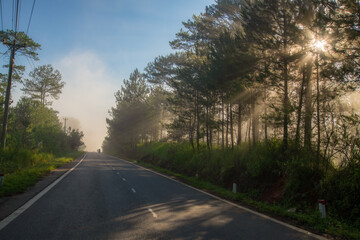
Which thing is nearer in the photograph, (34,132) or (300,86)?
(300,86)

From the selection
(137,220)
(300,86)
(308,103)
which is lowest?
(137,220)

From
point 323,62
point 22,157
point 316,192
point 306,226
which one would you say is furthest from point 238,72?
point 22,157

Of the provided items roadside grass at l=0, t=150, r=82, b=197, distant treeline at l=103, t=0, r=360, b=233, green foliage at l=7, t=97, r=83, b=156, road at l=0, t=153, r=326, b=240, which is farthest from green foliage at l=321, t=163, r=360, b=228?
green foliage at l=7, t=97, r=83, b=156

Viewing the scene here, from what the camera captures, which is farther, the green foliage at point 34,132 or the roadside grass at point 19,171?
the green foliage at point 34,132

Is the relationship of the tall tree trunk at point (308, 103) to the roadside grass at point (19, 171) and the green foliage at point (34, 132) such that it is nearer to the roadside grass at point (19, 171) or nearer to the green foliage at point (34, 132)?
the roadside grass at point (19, 171)

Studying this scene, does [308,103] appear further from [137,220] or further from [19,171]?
[19,171]

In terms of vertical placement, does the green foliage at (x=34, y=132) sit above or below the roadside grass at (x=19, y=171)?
above

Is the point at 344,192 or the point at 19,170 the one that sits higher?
the point at 344,192

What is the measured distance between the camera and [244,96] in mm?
17969

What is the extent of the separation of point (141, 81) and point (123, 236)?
55.8 metres

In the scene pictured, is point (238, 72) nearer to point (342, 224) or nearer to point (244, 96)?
point (244, 96)

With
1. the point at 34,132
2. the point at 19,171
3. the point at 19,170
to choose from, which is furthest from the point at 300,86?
the point at 34,132

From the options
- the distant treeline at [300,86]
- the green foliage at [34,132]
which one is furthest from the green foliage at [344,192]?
the green foliage at [34,132]

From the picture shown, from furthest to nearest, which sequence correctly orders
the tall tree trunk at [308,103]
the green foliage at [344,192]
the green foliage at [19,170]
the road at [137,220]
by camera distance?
the green foliage at [19,170], the tall tree trunk at [308,103], the green foliage at [344,192], the road at [137,220]
